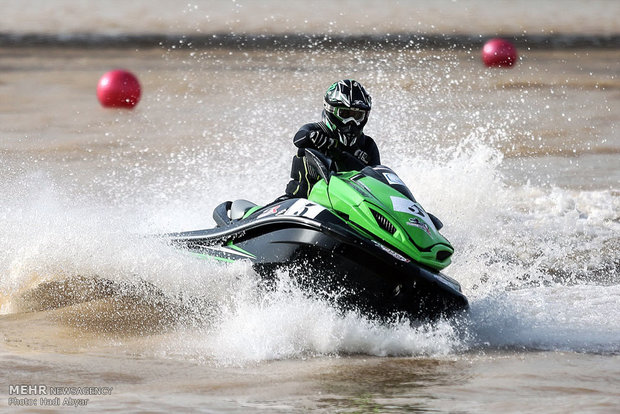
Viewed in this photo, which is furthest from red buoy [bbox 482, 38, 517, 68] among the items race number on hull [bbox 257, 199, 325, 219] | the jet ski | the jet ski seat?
race number on hull [bbox 257, 199, 325, 219]

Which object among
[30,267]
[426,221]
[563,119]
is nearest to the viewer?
[426,221]

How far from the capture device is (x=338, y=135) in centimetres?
750

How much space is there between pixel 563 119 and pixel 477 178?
6381 mm

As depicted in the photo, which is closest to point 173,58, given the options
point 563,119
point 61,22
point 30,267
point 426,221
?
point 61,22

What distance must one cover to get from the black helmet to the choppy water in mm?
1327

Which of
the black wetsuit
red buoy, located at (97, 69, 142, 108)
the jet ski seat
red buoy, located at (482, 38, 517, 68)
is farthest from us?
red buoy, located at (482, 38, 517, 68)

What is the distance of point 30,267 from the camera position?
804cm

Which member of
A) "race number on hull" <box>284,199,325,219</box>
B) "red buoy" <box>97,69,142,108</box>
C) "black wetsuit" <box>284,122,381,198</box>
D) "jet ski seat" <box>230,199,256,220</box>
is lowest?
"race number on hull" <box>284,199,325,219</box>

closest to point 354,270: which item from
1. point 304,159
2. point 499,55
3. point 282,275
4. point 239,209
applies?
point 282,275

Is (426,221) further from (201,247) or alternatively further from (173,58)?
(173,58)

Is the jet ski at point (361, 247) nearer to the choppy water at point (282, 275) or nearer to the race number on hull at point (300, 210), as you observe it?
the race number on hull at point (300, 210)

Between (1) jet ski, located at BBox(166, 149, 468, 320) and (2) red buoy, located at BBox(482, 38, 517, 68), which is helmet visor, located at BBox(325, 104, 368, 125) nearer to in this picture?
(1) jet ski, located at BBox(166, 149, 468, 320)

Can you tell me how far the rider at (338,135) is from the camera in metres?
7.36

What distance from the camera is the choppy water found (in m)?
5.92
